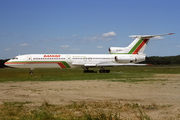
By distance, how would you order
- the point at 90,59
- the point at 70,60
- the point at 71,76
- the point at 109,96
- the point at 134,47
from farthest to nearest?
the point at 134,47, the point at 90,59, the point at 70,60, the point at 71,76, the point at 109,96

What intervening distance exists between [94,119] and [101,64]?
33353 mm

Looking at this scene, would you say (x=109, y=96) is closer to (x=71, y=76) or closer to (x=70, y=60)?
(x=71, y=76)

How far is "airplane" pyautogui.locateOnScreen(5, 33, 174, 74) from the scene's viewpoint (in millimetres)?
37562

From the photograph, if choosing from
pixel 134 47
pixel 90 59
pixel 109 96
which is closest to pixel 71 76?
pixel 90 59

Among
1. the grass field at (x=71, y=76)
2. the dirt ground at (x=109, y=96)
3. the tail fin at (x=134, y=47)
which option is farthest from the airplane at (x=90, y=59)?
the dirt ground at (x=109, y=96)

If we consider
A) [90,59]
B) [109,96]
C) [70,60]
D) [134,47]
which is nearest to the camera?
[109,96]

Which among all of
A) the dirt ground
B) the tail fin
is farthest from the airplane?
the dirt ground

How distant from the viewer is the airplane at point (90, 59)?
123ft

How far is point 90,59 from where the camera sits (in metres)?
41.2

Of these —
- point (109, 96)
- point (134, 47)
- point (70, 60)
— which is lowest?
point (109, 96)

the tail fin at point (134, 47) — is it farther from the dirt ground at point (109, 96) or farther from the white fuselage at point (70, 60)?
the dirt ground at point (109, 96)

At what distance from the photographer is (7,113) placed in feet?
27.5

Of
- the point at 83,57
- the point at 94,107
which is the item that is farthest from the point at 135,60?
the point at 94,107

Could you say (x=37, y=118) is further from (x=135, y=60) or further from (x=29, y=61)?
(x=135, y=60)
